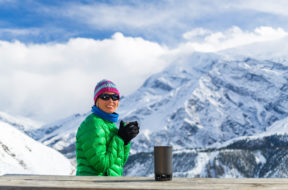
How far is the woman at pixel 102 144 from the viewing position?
19.3ft

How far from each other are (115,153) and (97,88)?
139 cm

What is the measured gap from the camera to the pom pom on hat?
269 inches

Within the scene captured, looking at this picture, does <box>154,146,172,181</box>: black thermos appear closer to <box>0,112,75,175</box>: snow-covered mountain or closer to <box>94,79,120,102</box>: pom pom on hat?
<box>94,79,120,102</box>: pom pom on hat

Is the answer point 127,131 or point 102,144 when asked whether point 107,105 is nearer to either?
point 127,131

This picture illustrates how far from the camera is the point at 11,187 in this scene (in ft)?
13.0

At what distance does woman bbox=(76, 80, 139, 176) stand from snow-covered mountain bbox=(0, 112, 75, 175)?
431 centimetres

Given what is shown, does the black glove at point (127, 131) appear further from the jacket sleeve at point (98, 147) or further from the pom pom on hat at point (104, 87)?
the pom pom on hat at point (104, 87)

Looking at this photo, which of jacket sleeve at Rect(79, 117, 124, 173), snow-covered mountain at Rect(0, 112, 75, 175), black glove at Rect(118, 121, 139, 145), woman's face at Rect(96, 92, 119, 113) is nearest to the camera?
jacket sleeve at Rect(79, 117, 124, 173)

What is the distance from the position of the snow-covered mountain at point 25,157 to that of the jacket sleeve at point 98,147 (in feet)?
14.8

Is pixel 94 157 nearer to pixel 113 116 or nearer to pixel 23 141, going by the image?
pixel 113 116

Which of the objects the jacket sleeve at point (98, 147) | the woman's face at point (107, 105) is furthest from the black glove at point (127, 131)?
the woman's face at point (107, 105)

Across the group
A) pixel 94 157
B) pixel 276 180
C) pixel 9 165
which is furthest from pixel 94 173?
pixel 9 165

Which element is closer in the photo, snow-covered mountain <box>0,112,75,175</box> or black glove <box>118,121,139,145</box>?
black glove <box>118,121,139,145</box>

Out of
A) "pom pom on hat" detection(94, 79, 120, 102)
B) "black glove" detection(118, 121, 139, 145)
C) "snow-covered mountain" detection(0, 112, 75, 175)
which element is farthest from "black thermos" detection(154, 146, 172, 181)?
"snow-covered mountain" detection(0, 112, 75, 175)
